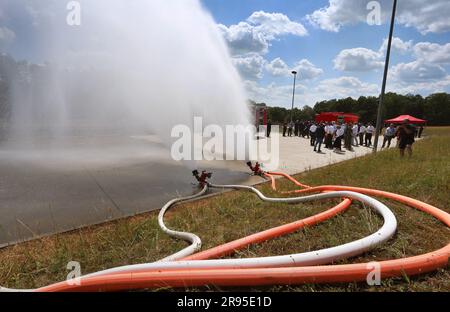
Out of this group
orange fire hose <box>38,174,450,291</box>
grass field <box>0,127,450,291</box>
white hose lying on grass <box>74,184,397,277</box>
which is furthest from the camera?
grass field <box>0,127,450,291</box>

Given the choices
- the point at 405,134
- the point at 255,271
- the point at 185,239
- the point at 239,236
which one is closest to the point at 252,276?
the point at 255,271

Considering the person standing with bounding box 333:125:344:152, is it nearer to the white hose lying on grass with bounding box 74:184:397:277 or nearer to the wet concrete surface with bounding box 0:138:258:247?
the wet concrete surface with bounding box 0:138:258:247

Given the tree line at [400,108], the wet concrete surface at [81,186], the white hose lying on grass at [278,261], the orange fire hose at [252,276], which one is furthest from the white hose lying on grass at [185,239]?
the tree line at [400,108]

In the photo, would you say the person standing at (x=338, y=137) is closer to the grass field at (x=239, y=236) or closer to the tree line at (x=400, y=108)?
the grass field at (x=239, y=236)

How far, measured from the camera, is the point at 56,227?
5.68 meters

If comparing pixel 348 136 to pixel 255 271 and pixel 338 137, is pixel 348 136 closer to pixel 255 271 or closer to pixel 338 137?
pixel 338 137

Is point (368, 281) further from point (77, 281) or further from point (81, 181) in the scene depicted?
point (81, 181)

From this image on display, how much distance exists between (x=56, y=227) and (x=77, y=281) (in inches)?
120

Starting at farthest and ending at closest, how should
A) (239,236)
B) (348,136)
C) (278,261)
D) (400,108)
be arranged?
(400,108)
(348,136)
(239,236)
(278,261)

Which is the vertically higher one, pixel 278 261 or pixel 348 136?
pixel 278 261

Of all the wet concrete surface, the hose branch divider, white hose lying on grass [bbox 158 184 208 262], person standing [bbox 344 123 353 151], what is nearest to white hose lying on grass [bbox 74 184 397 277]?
the hose branch divider

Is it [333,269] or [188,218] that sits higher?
[333,269]
